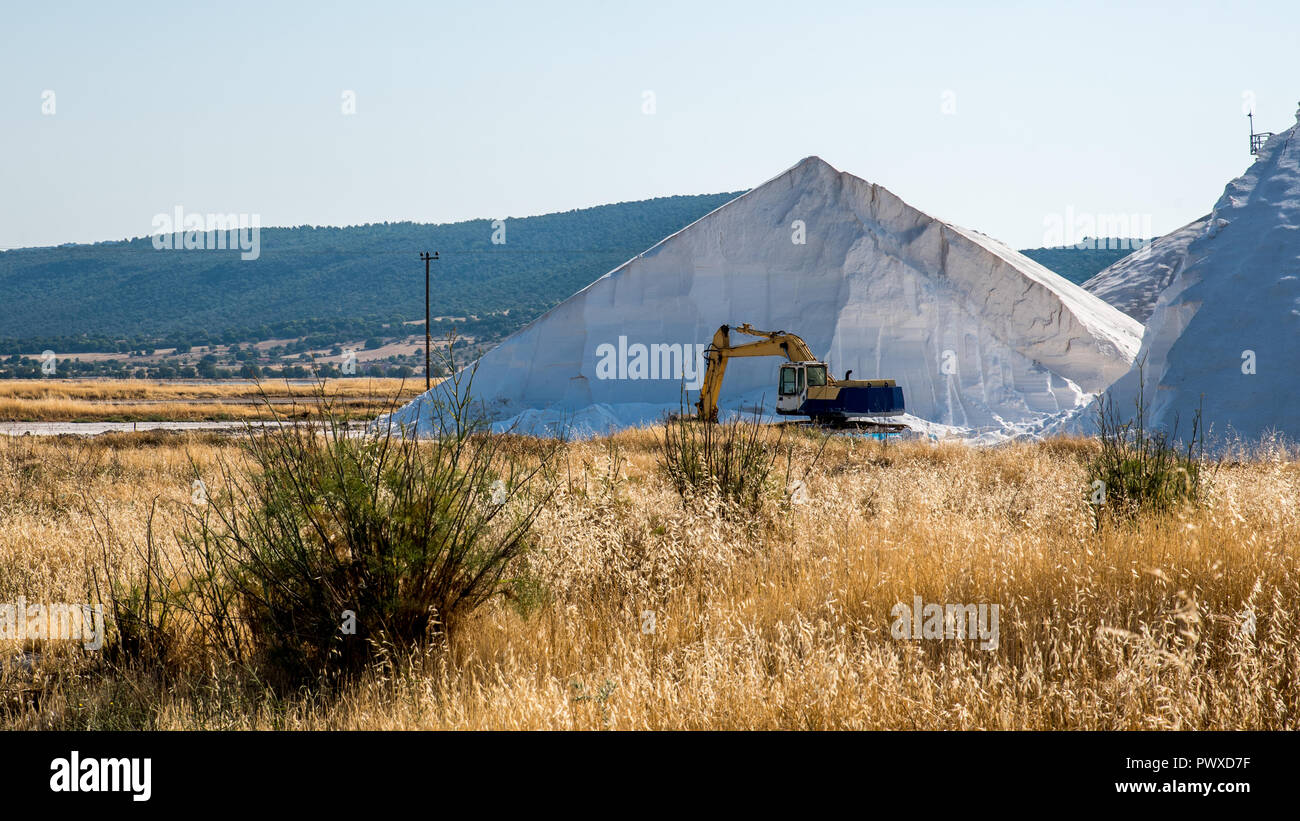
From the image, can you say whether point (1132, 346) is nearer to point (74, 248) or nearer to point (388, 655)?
point (388, 655)

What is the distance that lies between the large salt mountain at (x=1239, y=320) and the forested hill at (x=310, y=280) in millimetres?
68514

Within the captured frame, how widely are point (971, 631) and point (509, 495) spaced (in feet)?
7.86

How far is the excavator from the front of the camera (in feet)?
65.7

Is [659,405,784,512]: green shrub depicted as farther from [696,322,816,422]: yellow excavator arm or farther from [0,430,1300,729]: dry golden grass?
[696,322,816,422]: yellow excavator arm

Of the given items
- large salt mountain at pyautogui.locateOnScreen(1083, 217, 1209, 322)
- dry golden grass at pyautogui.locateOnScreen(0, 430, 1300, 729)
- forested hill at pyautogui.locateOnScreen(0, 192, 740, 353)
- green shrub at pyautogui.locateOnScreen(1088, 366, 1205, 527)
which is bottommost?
dry golden grass at pyautogui.locateOnScreen(0, 430, 1300, 729)

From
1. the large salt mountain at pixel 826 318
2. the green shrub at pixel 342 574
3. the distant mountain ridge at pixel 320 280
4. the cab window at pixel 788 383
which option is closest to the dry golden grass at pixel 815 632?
the green shrub at pixel 342 574

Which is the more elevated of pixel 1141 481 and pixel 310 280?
pixel 310 280

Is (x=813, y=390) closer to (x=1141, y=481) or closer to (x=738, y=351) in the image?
(x=738, y=351)

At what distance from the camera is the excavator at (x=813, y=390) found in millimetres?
20016

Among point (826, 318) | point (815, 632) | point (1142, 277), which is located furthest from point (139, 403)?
point (1142, 277)

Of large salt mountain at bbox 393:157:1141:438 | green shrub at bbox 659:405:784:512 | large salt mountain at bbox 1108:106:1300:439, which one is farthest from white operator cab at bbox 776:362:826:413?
green shrub at bbox 659:405:784:512

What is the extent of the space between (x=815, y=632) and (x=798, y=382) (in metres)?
17.1

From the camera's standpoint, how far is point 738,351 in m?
23.0

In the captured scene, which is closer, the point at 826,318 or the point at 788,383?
the point at 788,383
